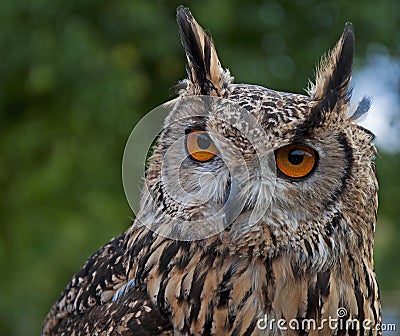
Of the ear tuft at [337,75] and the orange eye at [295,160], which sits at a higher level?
the ear tuft at [337,75]

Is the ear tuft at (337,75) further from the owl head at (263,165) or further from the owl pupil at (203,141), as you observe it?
the owl pupil at (203,141)

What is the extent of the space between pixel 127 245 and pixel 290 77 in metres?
4.68

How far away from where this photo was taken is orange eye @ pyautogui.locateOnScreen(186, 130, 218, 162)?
2314 millimetres

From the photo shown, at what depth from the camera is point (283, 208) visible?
7.59 ft

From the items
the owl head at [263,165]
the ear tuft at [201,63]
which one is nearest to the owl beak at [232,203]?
the owl head at [263,165]

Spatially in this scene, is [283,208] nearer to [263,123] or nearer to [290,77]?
[263,123]

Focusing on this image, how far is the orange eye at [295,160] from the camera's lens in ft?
7.51

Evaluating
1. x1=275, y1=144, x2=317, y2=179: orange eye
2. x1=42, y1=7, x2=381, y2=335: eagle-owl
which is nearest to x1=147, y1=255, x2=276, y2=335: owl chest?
x1=42, y1=7, x2=381, y2=335: eagle-owl

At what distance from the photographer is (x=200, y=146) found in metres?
2.35

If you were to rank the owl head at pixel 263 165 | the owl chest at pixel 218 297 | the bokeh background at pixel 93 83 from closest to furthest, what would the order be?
1. the owl head at pixel 263 165
2. the owl chest at pixel 218 297
3. the bokeh background at pixel 93 83

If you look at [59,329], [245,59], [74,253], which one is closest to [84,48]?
[245,59]

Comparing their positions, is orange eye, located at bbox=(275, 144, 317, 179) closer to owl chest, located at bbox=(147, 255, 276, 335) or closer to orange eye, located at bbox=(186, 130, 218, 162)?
orange eye, located at bbox=(186, 130, 218, 162)

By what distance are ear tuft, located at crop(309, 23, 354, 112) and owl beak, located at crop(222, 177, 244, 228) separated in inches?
17.4

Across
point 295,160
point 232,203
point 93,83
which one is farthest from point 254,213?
point 93,83
